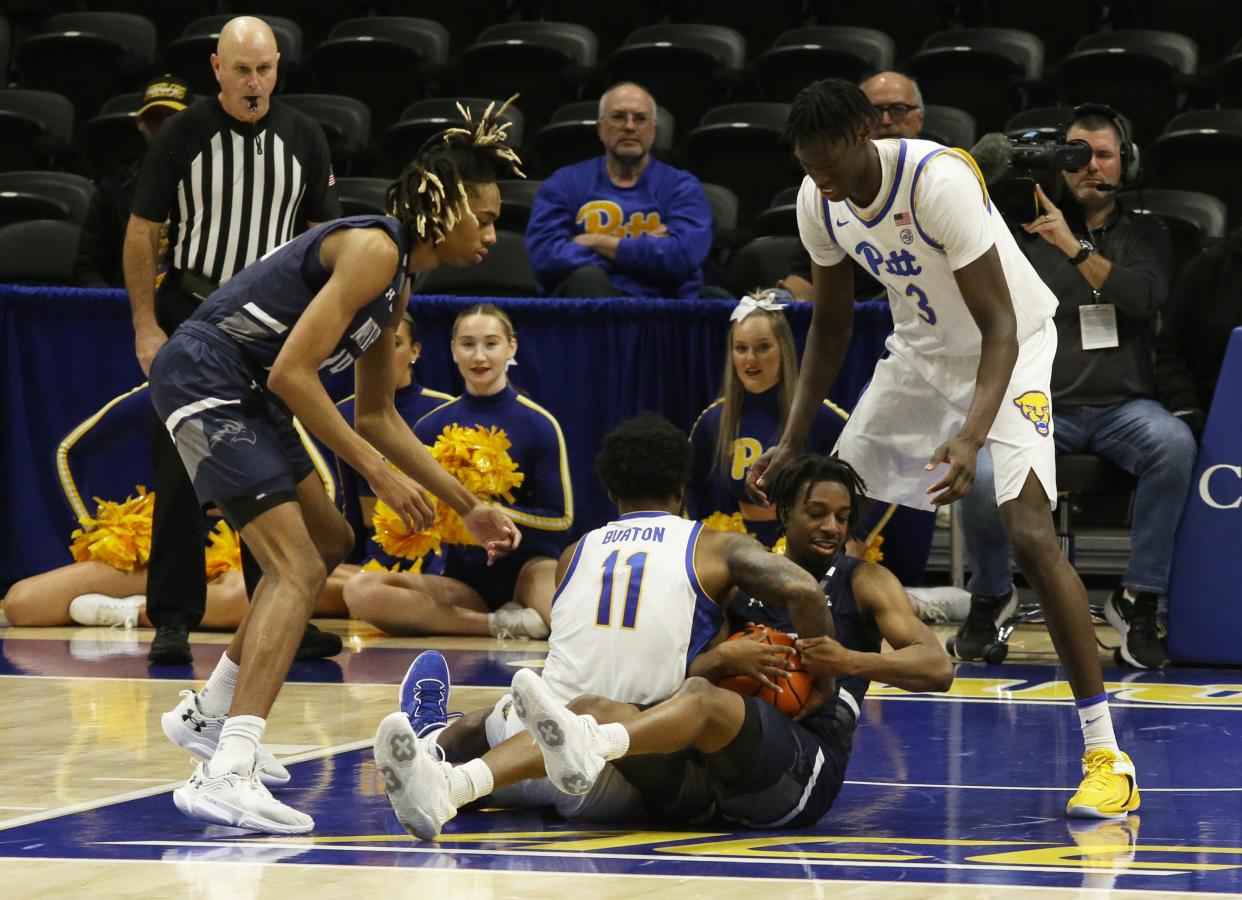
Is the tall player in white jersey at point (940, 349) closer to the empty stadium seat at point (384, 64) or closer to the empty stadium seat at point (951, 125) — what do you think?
the empty stadium seat at point (951, 125)

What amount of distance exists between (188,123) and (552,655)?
3.22 metres

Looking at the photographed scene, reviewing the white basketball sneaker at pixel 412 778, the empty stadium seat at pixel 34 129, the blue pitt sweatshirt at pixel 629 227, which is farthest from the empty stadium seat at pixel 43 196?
the white basketball sneaker at pixel 412 778

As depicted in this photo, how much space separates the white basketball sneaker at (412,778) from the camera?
12.5ft

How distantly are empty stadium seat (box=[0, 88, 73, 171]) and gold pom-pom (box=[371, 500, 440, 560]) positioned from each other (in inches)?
162

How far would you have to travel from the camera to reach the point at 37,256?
9.04 metres

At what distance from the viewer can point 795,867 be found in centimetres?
382

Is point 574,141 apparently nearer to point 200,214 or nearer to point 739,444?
point 739,444

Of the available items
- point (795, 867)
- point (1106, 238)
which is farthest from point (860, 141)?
point (1106, 238)

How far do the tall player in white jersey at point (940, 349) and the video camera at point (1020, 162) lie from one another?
1.26 metres

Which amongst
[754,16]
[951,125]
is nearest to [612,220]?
[951,125]

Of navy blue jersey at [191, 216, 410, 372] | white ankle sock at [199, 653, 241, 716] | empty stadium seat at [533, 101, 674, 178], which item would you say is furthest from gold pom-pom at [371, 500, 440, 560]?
navy blue jersey at [191, 216, 410, 372]

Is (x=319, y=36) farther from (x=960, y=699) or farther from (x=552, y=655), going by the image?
(x=552, y=655)

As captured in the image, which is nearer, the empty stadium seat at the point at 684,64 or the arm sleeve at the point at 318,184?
the arm sleeve at the point at 318,184

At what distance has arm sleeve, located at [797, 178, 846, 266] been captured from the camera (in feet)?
16.5
